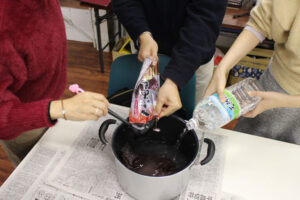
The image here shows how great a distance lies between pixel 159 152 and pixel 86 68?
5.46 ft

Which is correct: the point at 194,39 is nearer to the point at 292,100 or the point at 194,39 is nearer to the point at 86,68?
the point at 292,100

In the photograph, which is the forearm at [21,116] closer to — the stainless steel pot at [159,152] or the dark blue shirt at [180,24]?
the stainless steel pot at [159,152]

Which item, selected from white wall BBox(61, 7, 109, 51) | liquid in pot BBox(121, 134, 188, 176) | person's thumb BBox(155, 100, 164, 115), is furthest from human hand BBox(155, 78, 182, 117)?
white wall BBox(61, 7, 109, 51)

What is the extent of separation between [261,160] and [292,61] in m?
0.33

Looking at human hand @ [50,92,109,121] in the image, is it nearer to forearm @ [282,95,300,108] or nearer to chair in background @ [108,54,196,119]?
chair in background @ [108,54,196,119]

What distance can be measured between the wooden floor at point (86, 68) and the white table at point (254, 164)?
1167 mm

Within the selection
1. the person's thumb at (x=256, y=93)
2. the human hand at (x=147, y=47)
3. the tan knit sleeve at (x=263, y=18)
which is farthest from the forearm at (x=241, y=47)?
the human hand at (x=147, y=47)

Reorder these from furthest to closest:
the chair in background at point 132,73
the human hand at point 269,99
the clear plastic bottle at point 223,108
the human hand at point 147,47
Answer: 1. the chair in background at point 132,73
2. the human hand at point 147,47
3. the human hand at point 269,99
4. the clear plastic bottle at point 223,108

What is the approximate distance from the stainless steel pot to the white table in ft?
0.49

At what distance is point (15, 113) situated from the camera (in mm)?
526

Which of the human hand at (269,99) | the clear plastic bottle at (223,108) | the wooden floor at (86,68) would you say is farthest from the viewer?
the wooden floor at (86,68)

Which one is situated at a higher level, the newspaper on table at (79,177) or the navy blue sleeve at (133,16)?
the navy blue sleeve at (133,16)

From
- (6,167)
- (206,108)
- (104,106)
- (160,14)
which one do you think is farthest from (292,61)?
(6,167)

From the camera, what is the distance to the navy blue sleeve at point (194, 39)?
2.49ft
